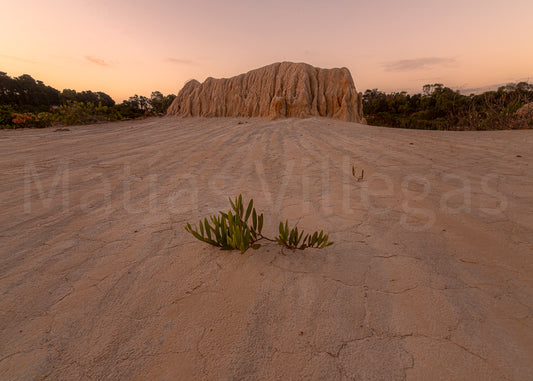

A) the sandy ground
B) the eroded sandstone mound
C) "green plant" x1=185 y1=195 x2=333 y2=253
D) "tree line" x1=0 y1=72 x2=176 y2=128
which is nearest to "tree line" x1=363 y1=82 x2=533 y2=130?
the eroded sandstone mound

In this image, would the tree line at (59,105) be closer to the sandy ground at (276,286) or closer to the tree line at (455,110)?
the sandy ground at (276,286)

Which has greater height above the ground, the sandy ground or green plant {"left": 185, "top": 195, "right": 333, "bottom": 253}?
green plant {"left": 185, "top": 195, "right": 333, "bottom": 253}

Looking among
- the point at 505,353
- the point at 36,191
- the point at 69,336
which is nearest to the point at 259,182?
the point at 69,336

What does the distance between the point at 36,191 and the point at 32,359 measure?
2.58 meters

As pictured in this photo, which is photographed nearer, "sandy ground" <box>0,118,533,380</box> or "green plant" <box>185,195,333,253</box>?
"sandy ground" <box>0,118,533,380</box>

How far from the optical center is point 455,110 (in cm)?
1719

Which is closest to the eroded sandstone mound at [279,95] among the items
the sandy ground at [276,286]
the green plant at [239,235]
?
the sandy ground at [276,286]

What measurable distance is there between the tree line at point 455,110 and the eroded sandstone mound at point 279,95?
5.88 meters

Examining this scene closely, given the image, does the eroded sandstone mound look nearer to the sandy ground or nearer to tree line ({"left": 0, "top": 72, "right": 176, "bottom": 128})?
tree line ({"left": 0, "top": 72, "right": 176, "bottom": 128})

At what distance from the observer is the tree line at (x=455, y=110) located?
745cm

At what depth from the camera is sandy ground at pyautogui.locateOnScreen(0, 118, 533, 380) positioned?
0.86 meters

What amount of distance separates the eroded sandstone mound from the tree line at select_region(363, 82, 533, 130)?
5877 millimetres

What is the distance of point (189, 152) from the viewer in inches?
188

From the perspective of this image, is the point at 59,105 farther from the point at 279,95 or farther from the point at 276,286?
the point at 276,286
